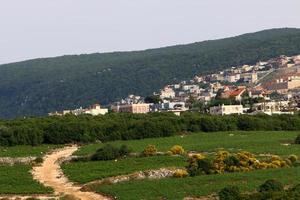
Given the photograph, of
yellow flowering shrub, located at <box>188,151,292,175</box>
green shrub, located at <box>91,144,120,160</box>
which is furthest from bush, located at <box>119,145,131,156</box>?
yellow flowering shrub, located at <box>188,151,292,175</box>

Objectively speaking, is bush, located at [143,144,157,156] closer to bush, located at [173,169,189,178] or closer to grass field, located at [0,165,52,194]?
grass field, located at [0,165,52,194]

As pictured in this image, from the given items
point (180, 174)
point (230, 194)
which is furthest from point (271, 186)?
point (180, 174)

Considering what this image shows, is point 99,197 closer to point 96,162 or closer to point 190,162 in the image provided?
point 190,162

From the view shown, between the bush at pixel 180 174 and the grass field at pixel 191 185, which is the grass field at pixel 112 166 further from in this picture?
the grass field at pixel 191 185

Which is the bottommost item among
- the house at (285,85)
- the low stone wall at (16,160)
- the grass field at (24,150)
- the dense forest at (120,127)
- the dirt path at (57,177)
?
the dirt path at (57,177)

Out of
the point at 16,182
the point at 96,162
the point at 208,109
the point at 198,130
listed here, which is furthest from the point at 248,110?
the point at 16,182

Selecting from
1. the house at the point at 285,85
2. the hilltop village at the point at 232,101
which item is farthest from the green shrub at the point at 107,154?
the house at the point at 285,85
